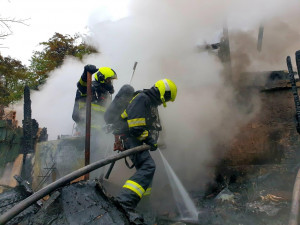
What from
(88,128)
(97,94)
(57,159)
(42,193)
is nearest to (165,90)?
(88,128)

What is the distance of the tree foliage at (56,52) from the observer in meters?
15.0

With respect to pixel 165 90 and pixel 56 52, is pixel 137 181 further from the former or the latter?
pixel 56 52

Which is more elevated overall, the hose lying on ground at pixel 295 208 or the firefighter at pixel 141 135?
the firefighter at pixel 141 135

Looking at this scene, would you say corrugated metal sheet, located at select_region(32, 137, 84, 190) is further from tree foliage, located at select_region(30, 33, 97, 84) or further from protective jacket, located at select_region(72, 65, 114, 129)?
tree foliage, located at select_region(30, 33, 97, 84)

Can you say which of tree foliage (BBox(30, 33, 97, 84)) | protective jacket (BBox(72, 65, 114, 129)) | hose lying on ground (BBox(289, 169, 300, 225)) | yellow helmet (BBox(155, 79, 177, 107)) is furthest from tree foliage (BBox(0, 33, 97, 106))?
hose lying on ground (BBox(289, 169, 300, 225))

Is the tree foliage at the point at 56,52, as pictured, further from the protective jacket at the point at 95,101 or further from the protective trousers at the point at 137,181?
the protective trousers at the point at 137,181

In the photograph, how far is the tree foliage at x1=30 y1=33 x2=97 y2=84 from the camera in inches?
590

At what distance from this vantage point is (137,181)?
302 centimetres

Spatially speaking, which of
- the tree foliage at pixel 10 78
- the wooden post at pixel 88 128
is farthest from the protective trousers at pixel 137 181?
the tree foliage at pixel 10 78

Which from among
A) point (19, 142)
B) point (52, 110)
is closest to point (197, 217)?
point (19, 142)

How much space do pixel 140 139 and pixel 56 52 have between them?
45.3 ft

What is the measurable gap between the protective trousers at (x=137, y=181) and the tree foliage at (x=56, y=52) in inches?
501

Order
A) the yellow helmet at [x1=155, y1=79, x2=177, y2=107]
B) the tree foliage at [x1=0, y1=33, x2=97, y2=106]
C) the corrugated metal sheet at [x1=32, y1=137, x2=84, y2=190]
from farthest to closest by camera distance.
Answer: the tree foliage at [x1=0, y1=33, x2=97, y2=106]
the corrugated metal sheet at [x1=32, y1=137, x2=84, y2=190]
the yellow helmet at [x1=155, y1=79, x2=177, y2=107]

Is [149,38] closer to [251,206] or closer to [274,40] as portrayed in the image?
[274,40]
